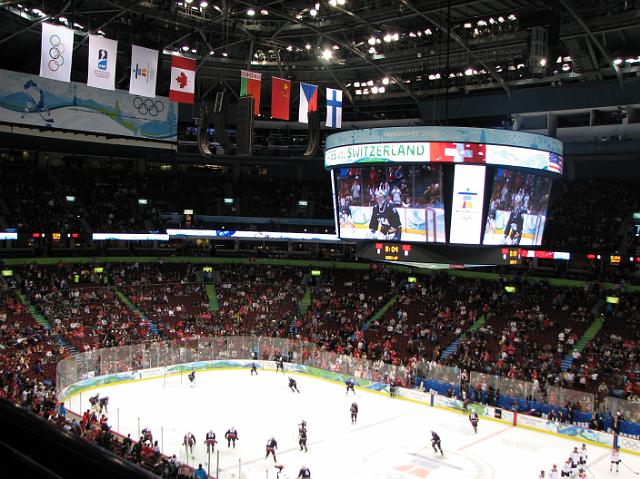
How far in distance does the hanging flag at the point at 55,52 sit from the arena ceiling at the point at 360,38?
6.82 m

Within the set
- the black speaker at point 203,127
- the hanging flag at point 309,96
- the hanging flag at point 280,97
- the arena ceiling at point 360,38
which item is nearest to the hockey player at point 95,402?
the black speaker at point 203,127

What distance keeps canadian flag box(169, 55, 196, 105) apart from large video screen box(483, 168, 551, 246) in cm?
1286

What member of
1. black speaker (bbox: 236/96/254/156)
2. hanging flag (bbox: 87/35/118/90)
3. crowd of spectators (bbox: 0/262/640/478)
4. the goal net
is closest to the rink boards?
the goal net

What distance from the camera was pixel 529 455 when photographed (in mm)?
22250

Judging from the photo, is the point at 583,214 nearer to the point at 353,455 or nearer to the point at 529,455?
the point at 529,455

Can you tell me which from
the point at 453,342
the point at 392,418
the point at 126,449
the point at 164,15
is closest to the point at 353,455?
the point at 392,418

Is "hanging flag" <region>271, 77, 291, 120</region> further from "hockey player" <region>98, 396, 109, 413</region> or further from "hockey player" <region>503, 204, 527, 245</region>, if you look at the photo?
"hockey player" <region>98, 396, 109, 413</region>

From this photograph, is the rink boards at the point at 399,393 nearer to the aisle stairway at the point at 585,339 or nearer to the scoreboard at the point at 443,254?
the aisle stairway at the point at 585,339

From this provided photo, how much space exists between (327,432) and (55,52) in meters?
16.7

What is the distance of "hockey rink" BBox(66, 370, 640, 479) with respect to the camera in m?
20.7

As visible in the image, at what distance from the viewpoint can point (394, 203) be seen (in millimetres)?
18516

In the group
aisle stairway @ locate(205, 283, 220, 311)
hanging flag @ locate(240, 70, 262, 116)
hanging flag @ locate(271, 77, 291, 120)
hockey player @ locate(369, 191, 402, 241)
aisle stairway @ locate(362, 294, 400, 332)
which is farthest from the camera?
aisle stairway @ locate(205, 283, 220, 311)

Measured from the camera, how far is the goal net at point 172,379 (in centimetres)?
3124

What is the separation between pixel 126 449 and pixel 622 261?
28.7m
